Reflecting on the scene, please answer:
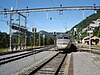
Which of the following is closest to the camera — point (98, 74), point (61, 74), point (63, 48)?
point (98, 74)

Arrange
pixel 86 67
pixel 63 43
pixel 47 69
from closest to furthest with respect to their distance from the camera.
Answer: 1. pixel 47 69
2. pixel 86 67
3. pixel 63 43

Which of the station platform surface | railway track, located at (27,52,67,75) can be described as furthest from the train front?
railway track, located at (27,52,67,75)

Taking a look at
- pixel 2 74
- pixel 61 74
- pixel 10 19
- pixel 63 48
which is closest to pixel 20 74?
pixel 2 74

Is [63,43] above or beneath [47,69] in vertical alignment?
above

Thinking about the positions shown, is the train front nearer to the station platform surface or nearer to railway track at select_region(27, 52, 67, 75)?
the station platform surface

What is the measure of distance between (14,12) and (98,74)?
29307mm

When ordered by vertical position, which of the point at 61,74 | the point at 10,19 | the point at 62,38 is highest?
the point at 10,19

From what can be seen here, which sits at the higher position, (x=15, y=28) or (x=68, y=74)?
(x=15, y=28)

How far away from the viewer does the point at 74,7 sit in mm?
41406

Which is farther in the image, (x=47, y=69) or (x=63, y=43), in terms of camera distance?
(x=63, y=43)

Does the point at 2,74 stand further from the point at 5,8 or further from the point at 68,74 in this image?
the point at 5,8

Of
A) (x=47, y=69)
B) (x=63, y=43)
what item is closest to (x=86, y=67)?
(x=47, y=69)

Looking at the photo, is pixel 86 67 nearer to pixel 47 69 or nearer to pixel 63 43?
pixel 47 69

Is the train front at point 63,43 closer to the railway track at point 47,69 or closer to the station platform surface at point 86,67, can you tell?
the station platform surface at point 86,67
